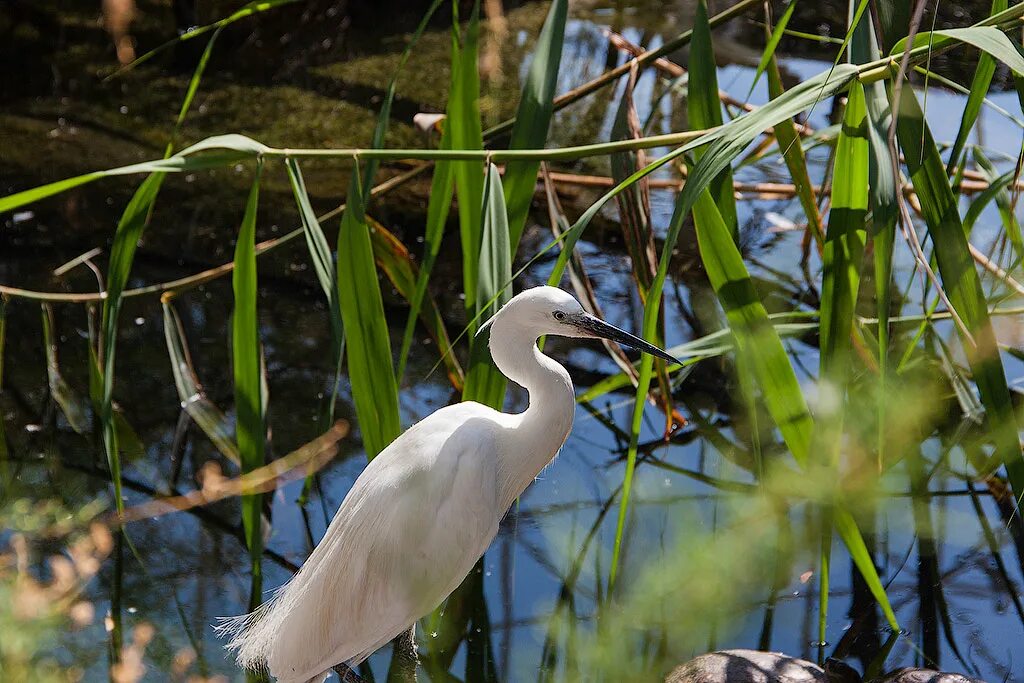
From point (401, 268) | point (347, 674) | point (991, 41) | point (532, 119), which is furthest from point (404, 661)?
point (991, 41)

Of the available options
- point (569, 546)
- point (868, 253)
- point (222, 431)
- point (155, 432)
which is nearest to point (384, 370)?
point (569, 546)

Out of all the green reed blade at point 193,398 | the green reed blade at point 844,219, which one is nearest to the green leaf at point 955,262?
the green reed blade at point 844,219

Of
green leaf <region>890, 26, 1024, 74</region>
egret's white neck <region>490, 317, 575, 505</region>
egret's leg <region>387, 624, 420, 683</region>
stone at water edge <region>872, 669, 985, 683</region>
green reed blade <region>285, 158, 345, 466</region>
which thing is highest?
green leaf <region>890, 26, 1024, 74</region>

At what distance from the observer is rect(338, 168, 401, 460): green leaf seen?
1.27m

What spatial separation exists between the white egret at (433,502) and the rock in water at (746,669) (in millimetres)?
365

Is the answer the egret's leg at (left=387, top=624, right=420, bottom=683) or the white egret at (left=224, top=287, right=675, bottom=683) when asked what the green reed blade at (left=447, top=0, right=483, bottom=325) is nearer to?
the white egret at (left=224, top=287, right=675, bottom=683)

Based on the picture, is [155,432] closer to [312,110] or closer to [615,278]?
[615,278]

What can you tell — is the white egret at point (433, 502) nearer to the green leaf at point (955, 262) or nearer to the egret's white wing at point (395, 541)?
the egret's white wing at point (395, 541)

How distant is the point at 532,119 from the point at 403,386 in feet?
3.65

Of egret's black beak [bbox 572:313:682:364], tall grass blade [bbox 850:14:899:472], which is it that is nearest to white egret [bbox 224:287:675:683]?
egret's black beak [bbox 572:313:682:364]

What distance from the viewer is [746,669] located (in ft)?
4.79

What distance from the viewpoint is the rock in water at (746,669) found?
1443mm

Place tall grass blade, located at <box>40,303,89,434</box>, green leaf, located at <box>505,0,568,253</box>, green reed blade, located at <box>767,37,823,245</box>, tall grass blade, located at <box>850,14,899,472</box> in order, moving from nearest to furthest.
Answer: tall grass blade, located at <box>850,14,899,472</box>
green leaf, located at <box>505,0,568,253</box>
green reed blade, located at <box>767,37,823,245</box>
tall grass blade, located at <box>40,303,89,434</box>

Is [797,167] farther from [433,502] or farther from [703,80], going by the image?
[433,502]
